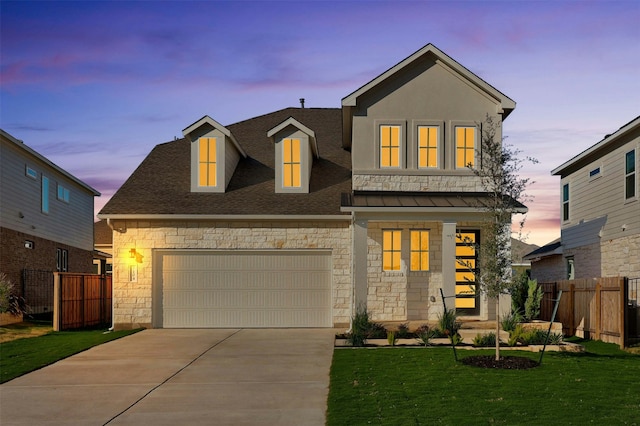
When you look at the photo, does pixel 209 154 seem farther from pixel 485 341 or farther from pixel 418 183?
pixel 485 341

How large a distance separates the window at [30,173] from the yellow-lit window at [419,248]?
630 inches

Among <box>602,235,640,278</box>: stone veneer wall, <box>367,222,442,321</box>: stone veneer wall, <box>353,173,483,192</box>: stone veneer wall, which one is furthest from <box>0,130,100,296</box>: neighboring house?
<box>602,235,640,278</box>: stone veneer wall

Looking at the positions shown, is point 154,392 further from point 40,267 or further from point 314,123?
point 40,267

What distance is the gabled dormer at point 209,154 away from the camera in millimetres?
21578

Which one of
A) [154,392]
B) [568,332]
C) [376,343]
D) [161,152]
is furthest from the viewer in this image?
[161,152]

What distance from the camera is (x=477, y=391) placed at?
35.1 ft

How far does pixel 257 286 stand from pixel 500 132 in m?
8.92

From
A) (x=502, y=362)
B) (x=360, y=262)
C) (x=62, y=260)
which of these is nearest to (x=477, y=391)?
(x=502, y=362)

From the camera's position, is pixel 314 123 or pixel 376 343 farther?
pixel 314 123

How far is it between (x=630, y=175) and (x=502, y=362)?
11121mm

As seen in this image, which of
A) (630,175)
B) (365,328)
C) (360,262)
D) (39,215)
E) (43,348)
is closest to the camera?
(43,348)

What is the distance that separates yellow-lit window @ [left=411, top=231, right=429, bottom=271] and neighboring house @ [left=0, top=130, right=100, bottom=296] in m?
14.4

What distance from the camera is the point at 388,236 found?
67.2ft

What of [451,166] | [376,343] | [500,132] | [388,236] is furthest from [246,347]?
[500,132]
